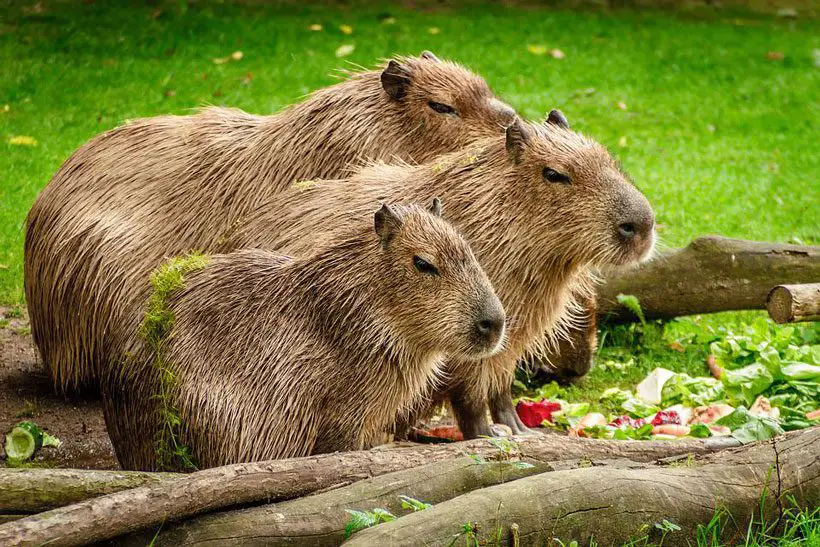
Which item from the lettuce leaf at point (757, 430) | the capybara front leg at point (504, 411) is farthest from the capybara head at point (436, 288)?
the capybara front leg at point (504, 411)

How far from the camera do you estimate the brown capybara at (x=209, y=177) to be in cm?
512

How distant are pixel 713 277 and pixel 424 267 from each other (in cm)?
295

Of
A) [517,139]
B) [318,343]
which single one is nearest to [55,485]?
[318,343]

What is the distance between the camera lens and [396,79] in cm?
522

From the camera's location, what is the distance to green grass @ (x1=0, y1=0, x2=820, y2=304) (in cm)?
891

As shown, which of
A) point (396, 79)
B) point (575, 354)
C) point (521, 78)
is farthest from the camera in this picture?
point (521, 78)

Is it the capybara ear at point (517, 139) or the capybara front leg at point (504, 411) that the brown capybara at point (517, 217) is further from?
the capybara front leg at point (504, 411)

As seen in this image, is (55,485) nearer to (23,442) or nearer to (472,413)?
(23,442)

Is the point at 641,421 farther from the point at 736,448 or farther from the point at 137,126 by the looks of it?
the point at 137,126

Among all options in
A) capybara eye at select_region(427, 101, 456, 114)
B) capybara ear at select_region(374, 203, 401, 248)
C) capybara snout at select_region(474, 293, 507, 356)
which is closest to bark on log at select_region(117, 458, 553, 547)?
capybara snout at select_region(474, 293, 507, 356)

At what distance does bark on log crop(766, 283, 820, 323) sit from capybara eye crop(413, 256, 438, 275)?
1610 millimetres

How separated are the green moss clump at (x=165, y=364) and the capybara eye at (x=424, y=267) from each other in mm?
839

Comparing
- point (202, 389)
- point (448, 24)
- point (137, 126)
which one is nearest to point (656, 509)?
point (202, 389)

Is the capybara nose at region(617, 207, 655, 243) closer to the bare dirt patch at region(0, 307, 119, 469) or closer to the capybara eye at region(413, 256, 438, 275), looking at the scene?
the capybara eye at region(413, 256, 438, 275)
